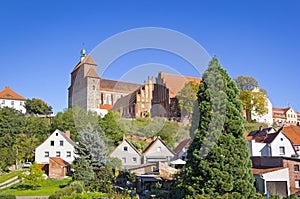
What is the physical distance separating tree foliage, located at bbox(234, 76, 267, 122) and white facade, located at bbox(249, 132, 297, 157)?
807 inches

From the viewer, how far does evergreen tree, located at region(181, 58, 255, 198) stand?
11.5 m

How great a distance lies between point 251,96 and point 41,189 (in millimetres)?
33830

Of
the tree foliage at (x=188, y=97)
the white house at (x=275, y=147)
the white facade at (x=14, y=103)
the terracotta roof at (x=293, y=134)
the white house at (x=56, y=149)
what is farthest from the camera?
the white facade at (x=14, y=103)

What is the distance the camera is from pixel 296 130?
99.7 feet

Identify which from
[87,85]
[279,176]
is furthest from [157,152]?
[87,85]

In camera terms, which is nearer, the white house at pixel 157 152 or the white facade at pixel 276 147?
the white house at pixel 157 152

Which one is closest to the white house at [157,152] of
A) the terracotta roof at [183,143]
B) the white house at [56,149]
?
the terracotta roof at [183,143]

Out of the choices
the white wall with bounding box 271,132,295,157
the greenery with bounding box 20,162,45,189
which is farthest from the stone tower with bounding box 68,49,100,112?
the white wall with bounding box 271,132,295,157

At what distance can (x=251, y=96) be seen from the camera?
4834cm

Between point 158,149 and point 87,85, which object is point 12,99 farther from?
point 158,149

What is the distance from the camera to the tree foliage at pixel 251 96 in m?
47.7

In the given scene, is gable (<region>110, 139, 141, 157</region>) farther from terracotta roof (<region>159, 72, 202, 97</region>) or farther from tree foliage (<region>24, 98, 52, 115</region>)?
tree foliage (<region>24, 98, 52, 115</region>)

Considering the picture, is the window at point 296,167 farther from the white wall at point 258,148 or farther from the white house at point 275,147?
the white house at point 275,147

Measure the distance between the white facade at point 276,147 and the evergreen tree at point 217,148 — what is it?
47.8ft
